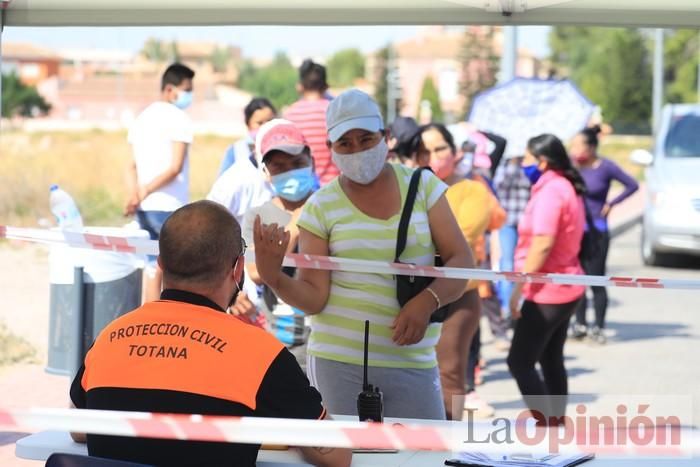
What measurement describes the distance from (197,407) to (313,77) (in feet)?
20.0

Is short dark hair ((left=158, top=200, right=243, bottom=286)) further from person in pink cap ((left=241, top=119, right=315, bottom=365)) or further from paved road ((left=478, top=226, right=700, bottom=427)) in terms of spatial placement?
paved road ((left=478, top=226, right=700, bottom=427))

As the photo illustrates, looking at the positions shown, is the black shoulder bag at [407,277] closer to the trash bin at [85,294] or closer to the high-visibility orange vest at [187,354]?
the high-visibility orange vest at [187,354]

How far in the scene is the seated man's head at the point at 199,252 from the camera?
11.5 ft

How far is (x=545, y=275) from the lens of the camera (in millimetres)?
6695

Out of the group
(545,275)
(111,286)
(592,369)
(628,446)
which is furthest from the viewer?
(592,369)

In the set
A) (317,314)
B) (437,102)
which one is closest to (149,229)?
(317,314)

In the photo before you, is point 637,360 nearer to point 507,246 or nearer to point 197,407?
point 507,246

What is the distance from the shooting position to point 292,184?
5.95 meters

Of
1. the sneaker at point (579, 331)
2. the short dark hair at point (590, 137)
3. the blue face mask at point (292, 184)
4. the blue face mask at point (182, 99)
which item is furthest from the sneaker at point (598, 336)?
the blue face mask at point (292, 184)

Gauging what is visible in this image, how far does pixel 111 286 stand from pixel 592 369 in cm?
449

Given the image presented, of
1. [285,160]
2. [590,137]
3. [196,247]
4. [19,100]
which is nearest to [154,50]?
[19,100]

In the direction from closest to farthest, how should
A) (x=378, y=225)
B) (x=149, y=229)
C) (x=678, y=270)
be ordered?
(x=378, y=225)
(x=149, y=229)
(x=678, y=270)

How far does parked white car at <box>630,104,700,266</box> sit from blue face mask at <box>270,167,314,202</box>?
1088cm

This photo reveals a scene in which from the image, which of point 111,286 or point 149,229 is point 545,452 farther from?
point 149,229
